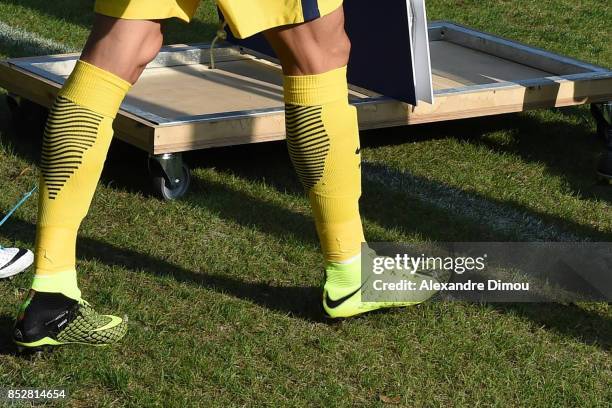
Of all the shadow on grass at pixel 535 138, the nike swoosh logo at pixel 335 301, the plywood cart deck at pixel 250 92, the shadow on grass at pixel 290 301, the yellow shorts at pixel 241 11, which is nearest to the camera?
the yellow shorts at pixel 241 11

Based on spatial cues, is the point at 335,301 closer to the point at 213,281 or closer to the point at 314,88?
the point at 213,281

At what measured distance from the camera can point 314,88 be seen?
3.15 m

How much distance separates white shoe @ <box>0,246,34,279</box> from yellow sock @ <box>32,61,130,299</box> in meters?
0.53

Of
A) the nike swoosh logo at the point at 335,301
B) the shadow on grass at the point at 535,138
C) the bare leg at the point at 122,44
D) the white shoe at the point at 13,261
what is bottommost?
the shadow on grass at the point at 535,138

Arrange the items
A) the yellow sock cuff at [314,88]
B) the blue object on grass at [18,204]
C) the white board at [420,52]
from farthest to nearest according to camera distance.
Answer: the white board at [420,52], the blue object on grass at [18,204], the yellow sock cuff at [314,88]

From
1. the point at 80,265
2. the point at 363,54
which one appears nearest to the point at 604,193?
the point at 363,54

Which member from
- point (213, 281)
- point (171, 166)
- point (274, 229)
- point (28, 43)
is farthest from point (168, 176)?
point (28, 43)

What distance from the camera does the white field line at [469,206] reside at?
4.30m

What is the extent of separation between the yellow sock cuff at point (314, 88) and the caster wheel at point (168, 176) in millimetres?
1312

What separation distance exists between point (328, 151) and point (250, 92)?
2.19 m

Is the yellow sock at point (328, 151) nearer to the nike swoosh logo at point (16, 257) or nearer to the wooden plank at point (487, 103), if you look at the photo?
the nike swoosh logo at point (16, 257)

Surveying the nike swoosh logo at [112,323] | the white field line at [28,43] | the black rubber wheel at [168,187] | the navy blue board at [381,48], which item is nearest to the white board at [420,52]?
the navy blue board at [381,48]

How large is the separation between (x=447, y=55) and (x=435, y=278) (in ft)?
9.37

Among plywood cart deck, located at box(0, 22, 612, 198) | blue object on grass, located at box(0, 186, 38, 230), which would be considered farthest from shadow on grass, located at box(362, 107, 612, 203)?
blue object on grass, located at box(0, 186, 38, 230)
